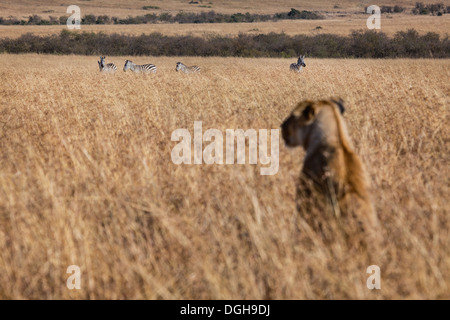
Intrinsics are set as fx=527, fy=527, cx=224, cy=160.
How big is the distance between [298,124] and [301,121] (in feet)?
0.16

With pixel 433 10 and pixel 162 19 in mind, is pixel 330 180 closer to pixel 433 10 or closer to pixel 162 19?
pixel 162 19

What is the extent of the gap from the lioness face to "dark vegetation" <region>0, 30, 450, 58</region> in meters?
29.7

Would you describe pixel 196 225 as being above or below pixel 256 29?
A: below

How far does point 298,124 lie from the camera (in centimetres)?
402

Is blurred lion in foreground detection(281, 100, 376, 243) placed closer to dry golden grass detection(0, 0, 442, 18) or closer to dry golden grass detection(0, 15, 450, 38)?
dry golden grass detection(0, 15, 450, 38)

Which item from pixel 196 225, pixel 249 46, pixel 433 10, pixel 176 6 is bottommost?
pixel 196 225

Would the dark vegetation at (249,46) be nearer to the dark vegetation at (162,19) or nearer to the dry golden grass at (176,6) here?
the dark vegetation at (162,19)

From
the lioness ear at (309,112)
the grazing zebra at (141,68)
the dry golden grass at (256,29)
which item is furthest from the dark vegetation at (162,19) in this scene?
the lioness ear at (309,112)

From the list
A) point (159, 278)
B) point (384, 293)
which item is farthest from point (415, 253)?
point (159, 278)

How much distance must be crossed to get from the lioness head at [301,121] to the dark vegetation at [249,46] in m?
29.7

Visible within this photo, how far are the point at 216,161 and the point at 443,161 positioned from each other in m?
2.22

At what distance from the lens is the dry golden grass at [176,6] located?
91.4 m

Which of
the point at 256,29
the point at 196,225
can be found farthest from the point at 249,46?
the point at 196,225
